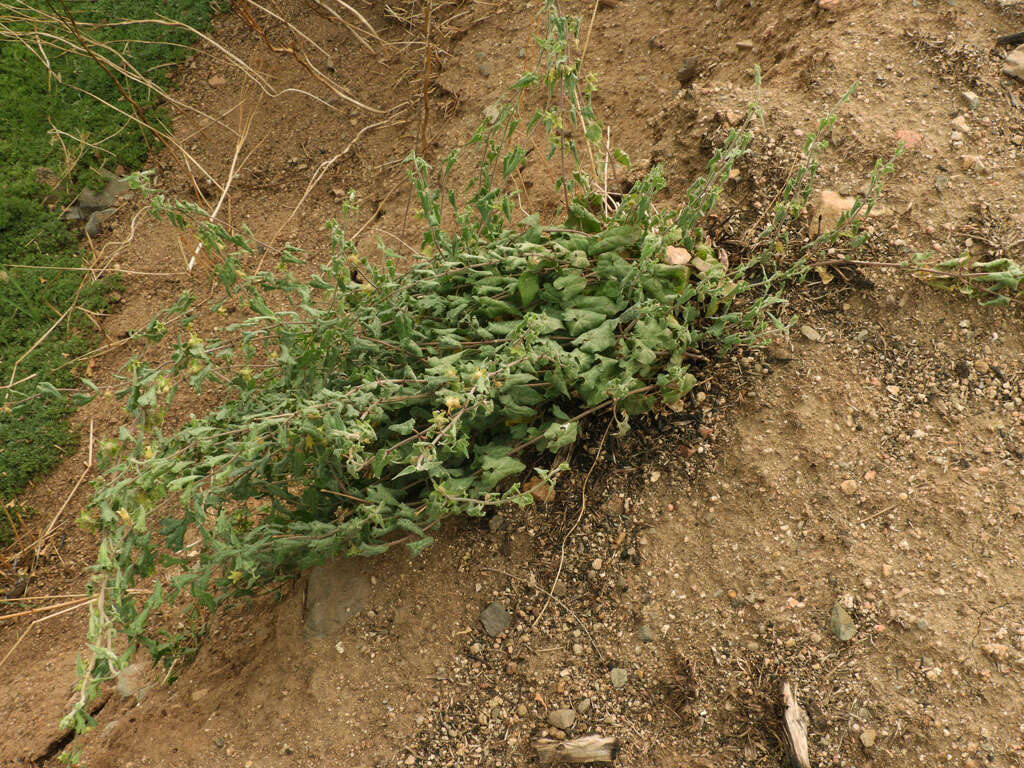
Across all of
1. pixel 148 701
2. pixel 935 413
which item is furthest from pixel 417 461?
pixel 935 413

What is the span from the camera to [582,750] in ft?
7.28

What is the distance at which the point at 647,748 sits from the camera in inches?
87.6

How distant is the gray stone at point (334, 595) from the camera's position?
2566 millimetres

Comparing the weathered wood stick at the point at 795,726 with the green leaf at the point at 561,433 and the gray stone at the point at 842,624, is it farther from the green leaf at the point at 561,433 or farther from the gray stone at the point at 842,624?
the green leaf at the point at 561,433

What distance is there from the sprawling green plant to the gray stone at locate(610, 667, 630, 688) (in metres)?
0.66

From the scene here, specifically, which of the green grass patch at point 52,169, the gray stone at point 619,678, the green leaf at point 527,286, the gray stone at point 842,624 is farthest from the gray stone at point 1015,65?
the green grass patch at point 52,169

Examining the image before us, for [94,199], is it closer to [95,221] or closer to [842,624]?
[95,221]

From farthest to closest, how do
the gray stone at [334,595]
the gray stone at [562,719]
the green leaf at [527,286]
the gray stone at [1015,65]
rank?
the gray stone at [1015,65] → the gray stone at [334,595] → the green leaf at [527,286] → the gray stone at [562,719]

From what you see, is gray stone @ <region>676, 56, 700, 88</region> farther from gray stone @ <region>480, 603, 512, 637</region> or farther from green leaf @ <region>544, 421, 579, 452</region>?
gray stone @ <region>480, 603, 512, 637</region>

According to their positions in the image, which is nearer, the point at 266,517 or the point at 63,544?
the point at 266,517

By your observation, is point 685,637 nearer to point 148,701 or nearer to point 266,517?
point 266,517

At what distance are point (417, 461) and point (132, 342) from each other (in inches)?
110

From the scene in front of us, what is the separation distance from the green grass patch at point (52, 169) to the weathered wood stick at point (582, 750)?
9.63 feet

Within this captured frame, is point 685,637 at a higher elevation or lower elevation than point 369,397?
lower
